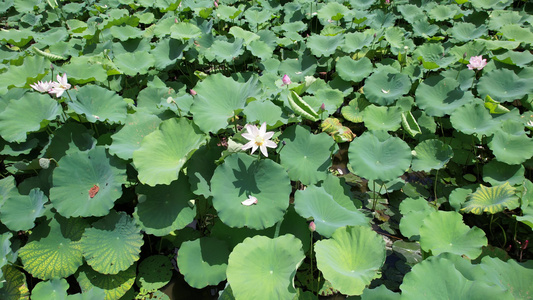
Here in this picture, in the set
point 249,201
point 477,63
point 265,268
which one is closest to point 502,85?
point 477,63

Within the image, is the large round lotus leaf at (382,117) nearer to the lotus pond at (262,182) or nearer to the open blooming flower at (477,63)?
the lotus pond at (262,182)

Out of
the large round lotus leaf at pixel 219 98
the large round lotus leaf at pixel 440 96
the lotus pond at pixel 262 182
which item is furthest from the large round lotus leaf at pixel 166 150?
the large round lotus leaf at pixel 440 96

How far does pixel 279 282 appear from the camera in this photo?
1.83 meters

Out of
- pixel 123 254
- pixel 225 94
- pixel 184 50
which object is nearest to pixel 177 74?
pixel 184 50

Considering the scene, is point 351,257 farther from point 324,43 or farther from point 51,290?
point 324,43

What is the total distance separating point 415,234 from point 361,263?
59 cm

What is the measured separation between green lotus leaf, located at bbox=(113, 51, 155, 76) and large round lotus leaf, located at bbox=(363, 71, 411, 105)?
2299mm

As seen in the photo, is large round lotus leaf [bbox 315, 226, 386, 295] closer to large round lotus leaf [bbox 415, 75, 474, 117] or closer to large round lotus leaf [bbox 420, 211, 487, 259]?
large round lotus leaf [bbox 420, 211, 487, 259]

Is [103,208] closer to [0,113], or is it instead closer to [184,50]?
[0,113]

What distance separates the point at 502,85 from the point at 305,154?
223cm

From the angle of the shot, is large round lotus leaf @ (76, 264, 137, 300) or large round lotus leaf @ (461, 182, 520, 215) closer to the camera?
large round lotus leaf @ (76, 264, 137, 300)

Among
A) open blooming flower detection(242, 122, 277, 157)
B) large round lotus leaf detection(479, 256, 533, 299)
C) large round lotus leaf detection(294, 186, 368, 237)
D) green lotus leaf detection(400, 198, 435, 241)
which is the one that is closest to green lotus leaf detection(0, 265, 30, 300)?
open blooming flower detection(242, 122, 277, 157)

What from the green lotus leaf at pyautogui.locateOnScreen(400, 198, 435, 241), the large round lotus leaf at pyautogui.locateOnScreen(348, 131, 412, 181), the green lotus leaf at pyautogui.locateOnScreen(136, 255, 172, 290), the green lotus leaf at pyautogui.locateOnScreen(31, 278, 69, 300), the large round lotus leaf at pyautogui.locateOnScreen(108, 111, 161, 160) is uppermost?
the large round lotus leaf at pyautogui.locateOnScreen(108, 111, 161, 160)

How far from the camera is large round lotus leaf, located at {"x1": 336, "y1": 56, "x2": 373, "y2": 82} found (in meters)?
3.59
